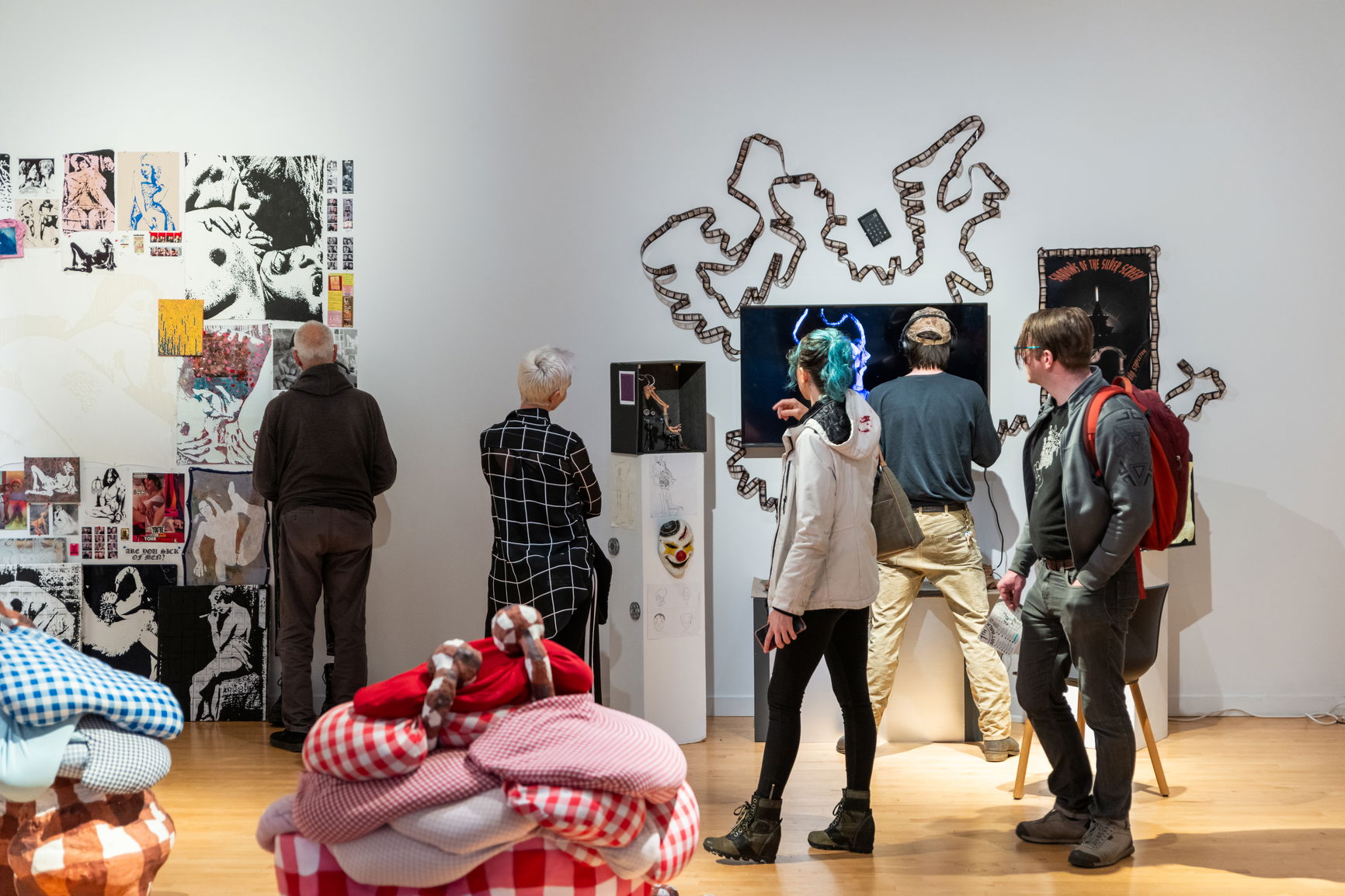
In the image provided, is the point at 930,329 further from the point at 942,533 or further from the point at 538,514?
the point at 538,514

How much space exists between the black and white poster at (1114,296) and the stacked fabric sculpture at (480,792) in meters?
3.69

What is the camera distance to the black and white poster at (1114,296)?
5188 mm

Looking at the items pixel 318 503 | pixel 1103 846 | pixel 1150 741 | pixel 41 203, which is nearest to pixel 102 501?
pixel 318 503

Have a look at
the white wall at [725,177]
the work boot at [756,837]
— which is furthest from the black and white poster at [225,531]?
the work boot at [756,837]

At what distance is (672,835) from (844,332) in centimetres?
333

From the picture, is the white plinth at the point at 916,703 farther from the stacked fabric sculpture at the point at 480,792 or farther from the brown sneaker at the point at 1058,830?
the stacked fabric sculpture at the point at 480,792

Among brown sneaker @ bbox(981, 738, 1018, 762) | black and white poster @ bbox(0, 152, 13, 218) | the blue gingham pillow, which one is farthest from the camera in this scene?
black and white poster @ bbox(0, 152, 13, 218)

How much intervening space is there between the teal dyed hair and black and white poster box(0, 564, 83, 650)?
3.79 meters

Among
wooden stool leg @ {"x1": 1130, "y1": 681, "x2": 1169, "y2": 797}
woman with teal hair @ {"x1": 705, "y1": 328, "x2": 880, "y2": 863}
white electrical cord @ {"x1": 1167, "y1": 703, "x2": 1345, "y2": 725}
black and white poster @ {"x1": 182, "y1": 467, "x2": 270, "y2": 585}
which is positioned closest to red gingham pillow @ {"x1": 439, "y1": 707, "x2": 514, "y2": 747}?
woman with teal hair @ {"x1": 705, "y1": 328, "x2": 880, "y2": 863}

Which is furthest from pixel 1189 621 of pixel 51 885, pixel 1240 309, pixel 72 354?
pixel 72 354

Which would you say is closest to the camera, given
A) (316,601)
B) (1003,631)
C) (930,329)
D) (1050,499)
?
(1050,499)

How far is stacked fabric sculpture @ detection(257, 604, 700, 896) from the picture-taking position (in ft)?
6.82

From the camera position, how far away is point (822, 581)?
3.27 m

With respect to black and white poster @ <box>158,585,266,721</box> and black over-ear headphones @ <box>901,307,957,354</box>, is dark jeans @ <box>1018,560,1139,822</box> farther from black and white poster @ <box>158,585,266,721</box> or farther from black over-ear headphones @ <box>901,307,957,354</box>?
black and white poster @ <box>158,585,266,721</box>
